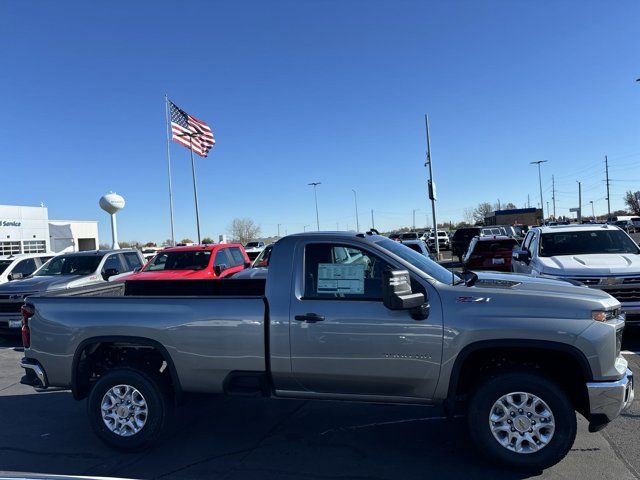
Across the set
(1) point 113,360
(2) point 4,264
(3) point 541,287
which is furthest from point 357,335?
(2) point 4,264

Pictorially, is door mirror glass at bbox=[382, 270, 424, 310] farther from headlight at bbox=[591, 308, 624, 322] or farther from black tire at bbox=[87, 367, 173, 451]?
black tire at bbox=[87, 367, 173, 451]

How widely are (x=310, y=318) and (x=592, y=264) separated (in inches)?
230

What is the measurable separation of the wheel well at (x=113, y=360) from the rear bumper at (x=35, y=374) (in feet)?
1.01

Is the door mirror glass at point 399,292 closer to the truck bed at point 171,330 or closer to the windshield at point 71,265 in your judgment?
the truck bed at point 171,330

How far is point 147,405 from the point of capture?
4535 mm

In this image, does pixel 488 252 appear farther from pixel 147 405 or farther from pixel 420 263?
pixel 147 405

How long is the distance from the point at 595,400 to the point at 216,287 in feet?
12.6

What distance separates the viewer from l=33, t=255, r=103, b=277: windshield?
11492mm

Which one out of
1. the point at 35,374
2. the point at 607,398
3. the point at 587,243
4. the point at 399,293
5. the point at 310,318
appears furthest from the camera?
the point at 587,243

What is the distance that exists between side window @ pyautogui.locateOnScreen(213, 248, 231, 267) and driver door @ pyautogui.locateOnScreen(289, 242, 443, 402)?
320 inches

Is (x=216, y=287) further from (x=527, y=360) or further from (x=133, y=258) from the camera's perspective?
(x=133, y=258)

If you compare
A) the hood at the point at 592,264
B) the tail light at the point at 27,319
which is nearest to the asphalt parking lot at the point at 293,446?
the tail light at the point at 27,319

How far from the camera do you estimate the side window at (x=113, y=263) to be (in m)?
11.8

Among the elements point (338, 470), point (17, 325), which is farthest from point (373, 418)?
point (17, 325)
